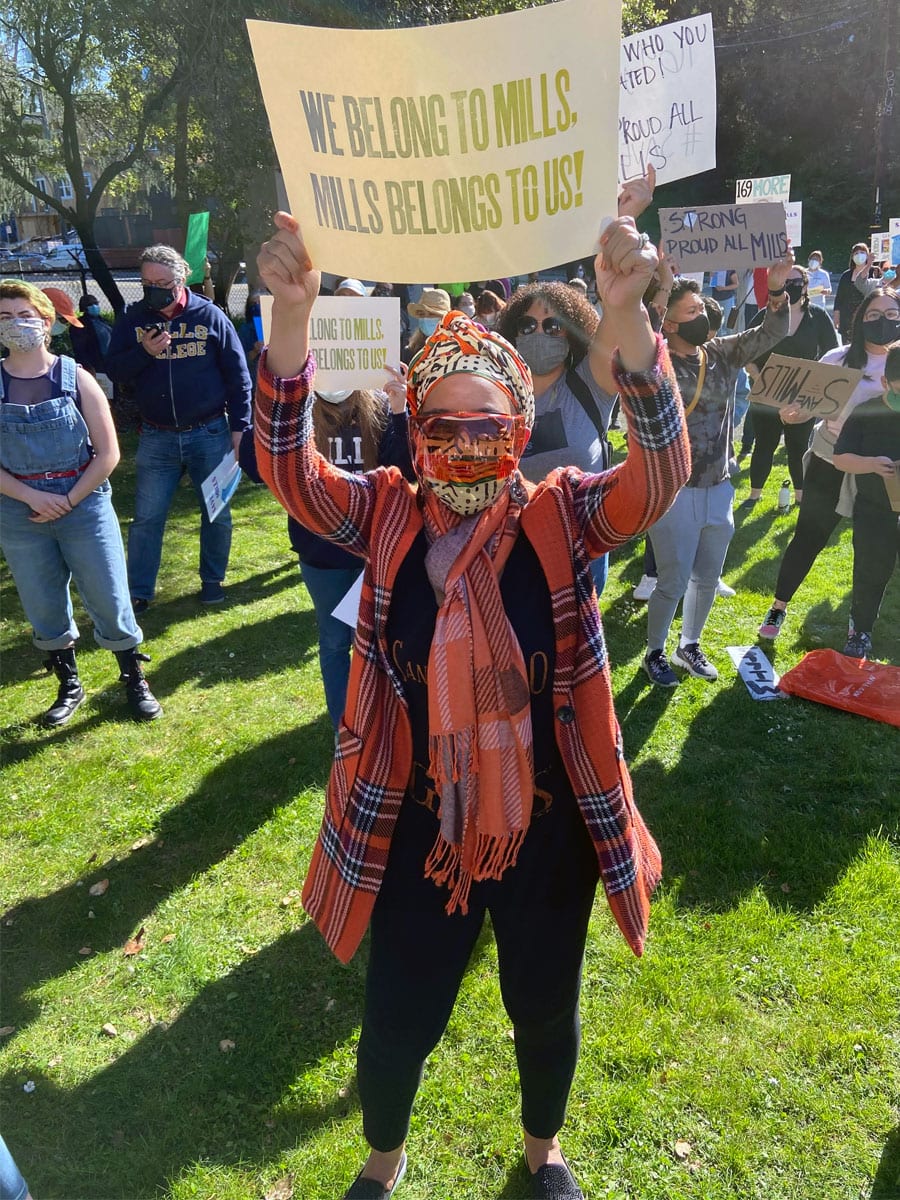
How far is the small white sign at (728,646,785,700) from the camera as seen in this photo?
495 centimetres

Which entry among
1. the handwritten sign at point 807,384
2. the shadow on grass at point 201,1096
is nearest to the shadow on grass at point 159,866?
the shadow on grass at point 201,1096

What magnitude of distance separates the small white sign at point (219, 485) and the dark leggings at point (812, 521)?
12.6 ft

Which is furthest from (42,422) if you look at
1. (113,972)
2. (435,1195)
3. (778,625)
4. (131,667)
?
(778,625)

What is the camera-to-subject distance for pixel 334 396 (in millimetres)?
3779

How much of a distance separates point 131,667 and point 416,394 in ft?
11.8

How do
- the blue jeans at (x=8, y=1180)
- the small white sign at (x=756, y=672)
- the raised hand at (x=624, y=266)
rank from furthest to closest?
the small white sign at (x=756, y=672) < the blue jeans at (x=8, y=1180) < the raised hand at (x=624, y=266)

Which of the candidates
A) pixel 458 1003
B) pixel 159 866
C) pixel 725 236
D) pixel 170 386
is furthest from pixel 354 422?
pixel 725 236

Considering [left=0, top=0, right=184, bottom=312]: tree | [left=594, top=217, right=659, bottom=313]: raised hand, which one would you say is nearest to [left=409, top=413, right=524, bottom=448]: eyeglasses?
[left=594, top=217, right=659, bottom=313]: raised hand

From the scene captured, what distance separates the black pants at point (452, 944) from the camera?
6.40 ft

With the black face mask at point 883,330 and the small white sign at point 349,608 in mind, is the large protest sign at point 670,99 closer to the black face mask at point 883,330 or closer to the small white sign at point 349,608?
the black face mask at point 883,330

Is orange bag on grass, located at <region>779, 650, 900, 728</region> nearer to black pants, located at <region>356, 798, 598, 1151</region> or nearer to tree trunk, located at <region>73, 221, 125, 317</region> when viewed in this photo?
black pants, located at <region>356, 798, 598, 1151</region>

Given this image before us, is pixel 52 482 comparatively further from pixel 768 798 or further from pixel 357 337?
pixel 768 798

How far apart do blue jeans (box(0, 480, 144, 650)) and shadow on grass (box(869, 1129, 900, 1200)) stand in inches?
159

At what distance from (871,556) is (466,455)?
170 inches
